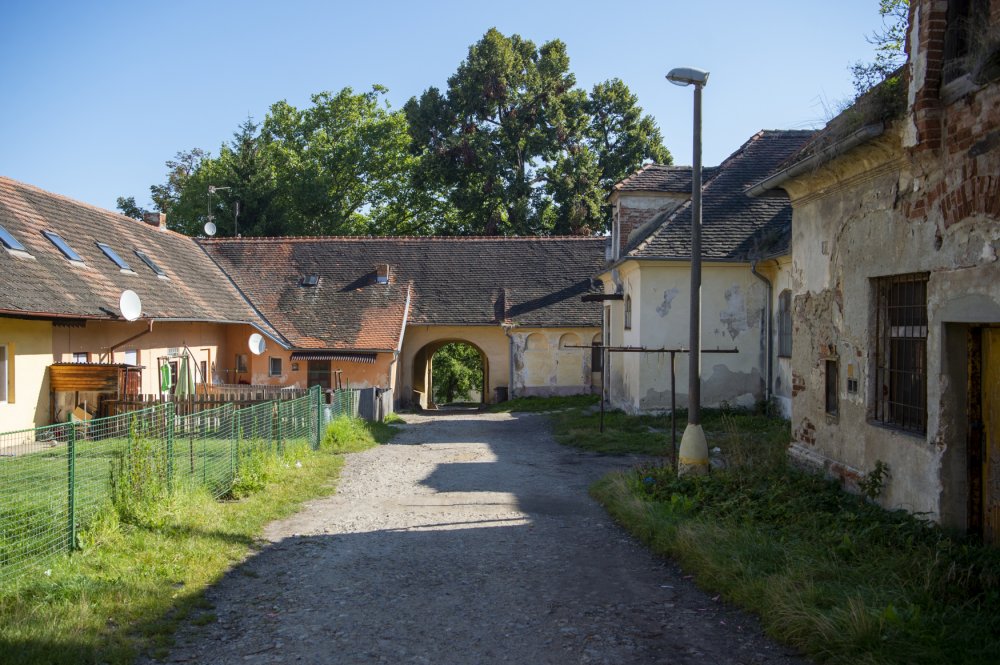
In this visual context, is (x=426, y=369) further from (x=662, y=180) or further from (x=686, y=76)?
(x=686, y=76)

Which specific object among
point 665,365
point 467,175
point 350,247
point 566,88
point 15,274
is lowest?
point 665,365

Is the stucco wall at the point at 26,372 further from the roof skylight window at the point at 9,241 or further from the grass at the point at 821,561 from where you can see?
the grass at the point at 821,561

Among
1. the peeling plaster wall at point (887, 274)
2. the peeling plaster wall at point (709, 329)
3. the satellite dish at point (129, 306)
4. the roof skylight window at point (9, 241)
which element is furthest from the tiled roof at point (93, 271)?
the peeling plaster wall at point (887, 274)

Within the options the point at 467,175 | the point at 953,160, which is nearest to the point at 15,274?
the point at 953,160

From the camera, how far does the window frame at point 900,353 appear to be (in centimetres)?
770

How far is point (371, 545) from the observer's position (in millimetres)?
8492

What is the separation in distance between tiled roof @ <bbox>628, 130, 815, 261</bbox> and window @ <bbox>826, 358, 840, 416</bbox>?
831 centimetres

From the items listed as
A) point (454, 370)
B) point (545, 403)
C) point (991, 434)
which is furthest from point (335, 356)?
point (991, 434)

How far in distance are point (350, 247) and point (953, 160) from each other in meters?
27.1

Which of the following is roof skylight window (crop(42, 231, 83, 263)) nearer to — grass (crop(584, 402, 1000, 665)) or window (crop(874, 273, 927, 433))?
grass (crop(584, 402, 1000, 665))

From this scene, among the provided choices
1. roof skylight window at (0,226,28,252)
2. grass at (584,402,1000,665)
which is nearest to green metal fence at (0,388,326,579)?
grass at (584,402,1000,665)

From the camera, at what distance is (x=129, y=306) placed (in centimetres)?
1727

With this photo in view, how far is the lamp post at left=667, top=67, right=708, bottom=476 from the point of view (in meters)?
9.91

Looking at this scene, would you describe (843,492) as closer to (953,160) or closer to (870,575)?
(870,575)
